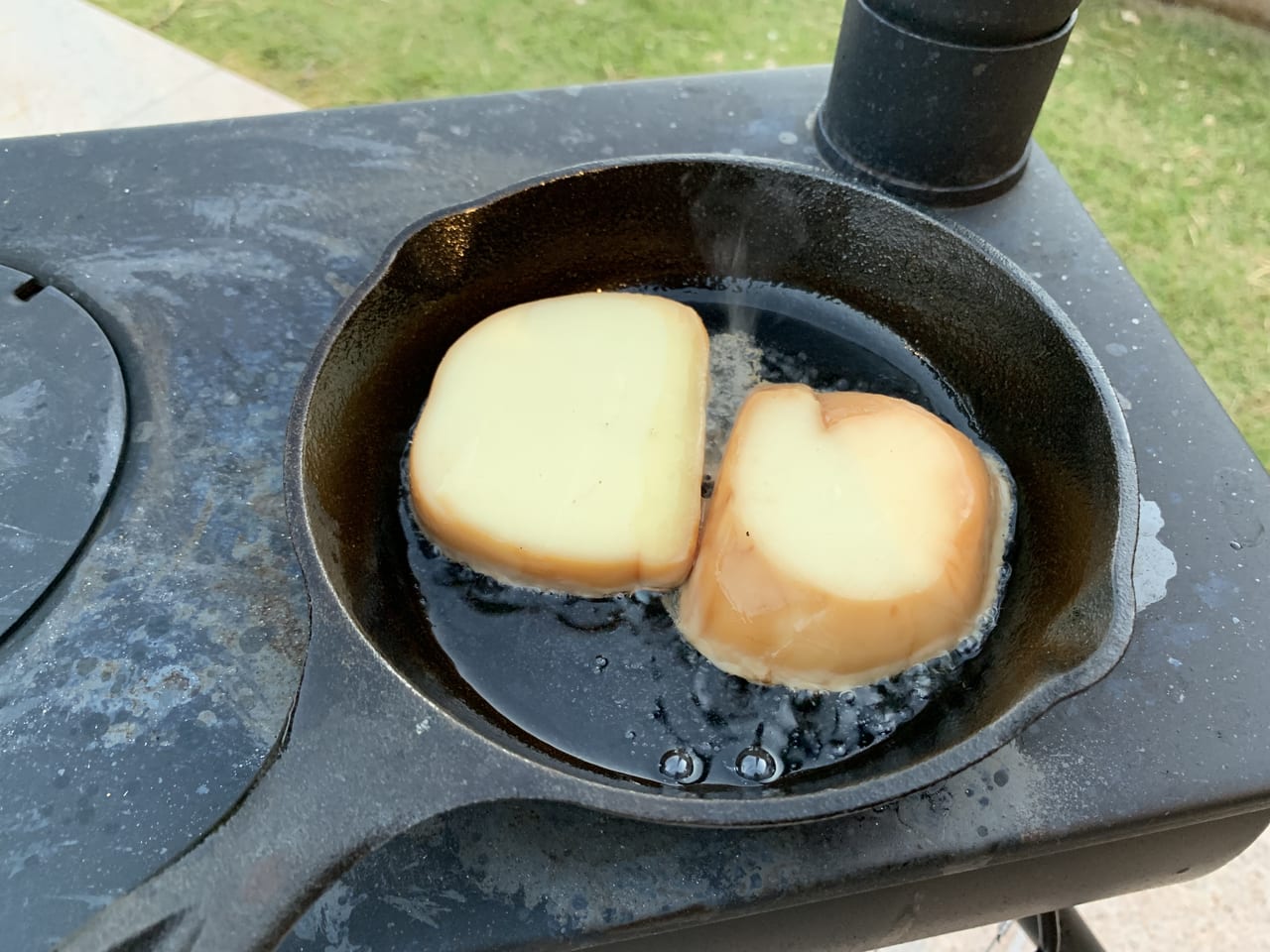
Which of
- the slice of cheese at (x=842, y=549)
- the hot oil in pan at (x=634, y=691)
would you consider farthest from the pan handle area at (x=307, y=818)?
the slice of cheese at (x=842, y=549)

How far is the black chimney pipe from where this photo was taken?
1.25 metres

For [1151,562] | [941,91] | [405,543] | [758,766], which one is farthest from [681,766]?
[941,91]

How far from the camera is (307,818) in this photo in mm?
708

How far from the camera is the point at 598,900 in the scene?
85cm

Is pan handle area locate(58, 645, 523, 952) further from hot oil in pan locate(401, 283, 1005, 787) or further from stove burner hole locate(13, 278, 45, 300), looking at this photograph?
stove burner hole locate(13, 278, 45, 300)

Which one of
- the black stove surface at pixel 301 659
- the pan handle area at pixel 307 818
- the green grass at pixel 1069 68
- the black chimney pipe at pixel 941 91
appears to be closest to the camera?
the pan handle area at pixel 307 818

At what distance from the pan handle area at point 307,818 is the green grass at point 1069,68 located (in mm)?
2511

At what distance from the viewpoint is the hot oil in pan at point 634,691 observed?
0.93 meters

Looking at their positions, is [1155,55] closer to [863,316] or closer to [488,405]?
[863,316]

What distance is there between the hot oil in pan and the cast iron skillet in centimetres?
2

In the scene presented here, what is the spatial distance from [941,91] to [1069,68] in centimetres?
236

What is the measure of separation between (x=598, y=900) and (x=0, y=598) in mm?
736

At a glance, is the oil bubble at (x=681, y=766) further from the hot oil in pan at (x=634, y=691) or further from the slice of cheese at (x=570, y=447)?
the slice of cheese at (x=570, y=447)

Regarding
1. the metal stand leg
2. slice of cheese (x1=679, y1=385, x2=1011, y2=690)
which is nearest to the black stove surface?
slice of cheese (x1=679, y1=385, x2=1011, y2=690)
